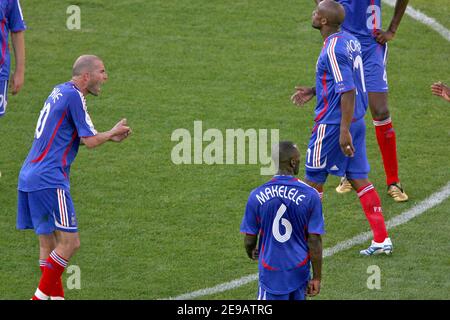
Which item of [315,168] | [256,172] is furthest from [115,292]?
[256,172]

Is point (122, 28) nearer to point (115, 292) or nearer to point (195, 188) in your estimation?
point (195, 188)

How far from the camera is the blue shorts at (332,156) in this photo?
897 cm

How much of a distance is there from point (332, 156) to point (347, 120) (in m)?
0.40

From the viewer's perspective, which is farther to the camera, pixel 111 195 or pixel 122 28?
pixel 122 28

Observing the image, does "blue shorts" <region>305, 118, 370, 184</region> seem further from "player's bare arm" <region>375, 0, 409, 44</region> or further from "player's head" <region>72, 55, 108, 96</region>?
"player's head" <region>72, 55, 108, 96</region>

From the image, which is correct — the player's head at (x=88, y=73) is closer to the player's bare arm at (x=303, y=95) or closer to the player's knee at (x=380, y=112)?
the player's bare arm at (x=303, y=95)

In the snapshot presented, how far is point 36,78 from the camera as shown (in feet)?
43.4

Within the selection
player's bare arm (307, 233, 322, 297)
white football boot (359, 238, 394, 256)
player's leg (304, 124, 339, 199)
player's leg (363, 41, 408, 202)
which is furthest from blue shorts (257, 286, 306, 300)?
player's leg (363, 41, 408, 202)

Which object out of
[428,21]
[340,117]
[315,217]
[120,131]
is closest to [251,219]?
[315,217]

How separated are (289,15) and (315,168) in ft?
20.4

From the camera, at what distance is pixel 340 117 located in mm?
8922

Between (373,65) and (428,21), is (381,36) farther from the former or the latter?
(428,21)

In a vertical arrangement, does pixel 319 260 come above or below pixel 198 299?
A: above

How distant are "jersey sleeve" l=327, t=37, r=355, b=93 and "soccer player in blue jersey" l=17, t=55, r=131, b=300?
190cm
